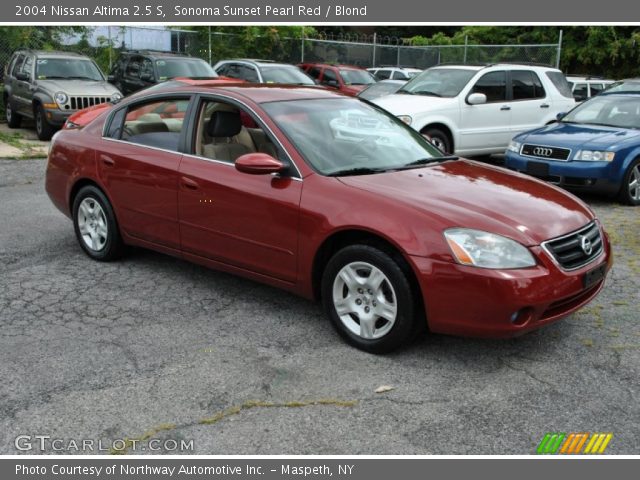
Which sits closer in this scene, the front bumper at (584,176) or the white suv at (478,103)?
the front bumper at (584,176)

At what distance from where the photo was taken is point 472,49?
2638cm

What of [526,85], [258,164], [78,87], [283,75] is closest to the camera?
[258,164]

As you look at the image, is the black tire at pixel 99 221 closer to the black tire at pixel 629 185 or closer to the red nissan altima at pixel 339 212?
the red nissan altima at pixel 339 212

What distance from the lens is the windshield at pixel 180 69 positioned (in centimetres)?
1497

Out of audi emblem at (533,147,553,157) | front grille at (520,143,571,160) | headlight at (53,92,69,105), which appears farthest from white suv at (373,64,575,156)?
headlight at (53,92,69,105)

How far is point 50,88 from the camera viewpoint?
1363cm

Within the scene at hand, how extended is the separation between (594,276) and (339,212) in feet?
5.24

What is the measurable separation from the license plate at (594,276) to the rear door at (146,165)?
2866 millimetres

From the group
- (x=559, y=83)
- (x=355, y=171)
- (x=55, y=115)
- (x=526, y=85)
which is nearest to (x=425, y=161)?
(x=355, y=171)

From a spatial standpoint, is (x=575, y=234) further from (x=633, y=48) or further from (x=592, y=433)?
(x=633, y=48)

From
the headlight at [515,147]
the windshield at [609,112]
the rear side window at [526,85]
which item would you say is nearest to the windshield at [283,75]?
the rear side window at [526,85]

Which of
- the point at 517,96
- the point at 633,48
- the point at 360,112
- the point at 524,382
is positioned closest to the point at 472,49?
the point at 633,48

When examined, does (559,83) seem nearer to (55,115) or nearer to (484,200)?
(484,200)

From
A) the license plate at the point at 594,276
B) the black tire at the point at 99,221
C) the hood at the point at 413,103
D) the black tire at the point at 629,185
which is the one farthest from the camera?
the hood at the point at 413,103
